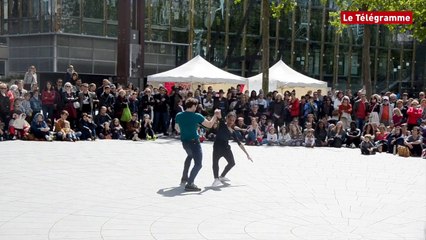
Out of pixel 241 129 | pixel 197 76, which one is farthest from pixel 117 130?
pixel 197 76

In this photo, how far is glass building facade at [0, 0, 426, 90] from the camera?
32312 mm

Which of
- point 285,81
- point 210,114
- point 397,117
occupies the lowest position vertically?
point 210,114

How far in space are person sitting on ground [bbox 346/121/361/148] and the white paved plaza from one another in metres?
4.19

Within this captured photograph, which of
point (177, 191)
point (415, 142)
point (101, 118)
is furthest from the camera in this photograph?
point (101, 118)

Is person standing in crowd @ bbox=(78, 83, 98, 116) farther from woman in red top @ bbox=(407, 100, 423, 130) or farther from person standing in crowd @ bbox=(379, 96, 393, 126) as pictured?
woman in red top @ bbox=(407, 100, 423, 130)

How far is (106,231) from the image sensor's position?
8125mm

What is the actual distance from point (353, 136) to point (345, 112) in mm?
1056

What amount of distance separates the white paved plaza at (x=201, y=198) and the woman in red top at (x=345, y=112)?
16.3 ft

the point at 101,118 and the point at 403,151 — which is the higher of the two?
the point at 101,118

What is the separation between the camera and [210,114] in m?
23.2

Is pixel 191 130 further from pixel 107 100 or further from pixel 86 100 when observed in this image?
pixel 107 100

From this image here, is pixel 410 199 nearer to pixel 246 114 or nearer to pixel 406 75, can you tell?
pixel 246 114

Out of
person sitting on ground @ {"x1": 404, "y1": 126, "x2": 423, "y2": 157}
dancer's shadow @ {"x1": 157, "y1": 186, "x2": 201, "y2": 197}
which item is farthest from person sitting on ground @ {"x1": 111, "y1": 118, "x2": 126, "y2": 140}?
dancer's shadow @ {"x1": 157, "y1": 186, "x2": 201, "y2": 197}

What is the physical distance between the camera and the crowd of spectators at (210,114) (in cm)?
1973
